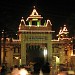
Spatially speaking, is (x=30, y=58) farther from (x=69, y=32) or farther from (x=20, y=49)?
(x=69, y=32)

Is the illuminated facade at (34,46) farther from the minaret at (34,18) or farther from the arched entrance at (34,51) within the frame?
the minaret at (34,18)

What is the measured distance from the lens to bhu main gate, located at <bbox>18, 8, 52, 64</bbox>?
58656mm

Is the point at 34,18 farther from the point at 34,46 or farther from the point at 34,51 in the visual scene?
the point at 34,51

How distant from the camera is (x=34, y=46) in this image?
6006 cm

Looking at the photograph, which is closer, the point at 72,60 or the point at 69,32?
the point at 72,60

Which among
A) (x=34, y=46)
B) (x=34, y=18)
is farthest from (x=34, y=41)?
(x=34, y=18)

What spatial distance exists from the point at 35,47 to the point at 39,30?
10.5ft

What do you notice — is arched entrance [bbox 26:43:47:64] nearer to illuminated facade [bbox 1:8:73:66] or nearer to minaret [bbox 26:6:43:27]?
illuminated facade [bbox 1:8:73:66]

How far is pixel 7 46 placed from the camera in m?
58.3

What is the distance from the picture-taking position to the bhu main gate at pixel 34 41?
58.7 meters

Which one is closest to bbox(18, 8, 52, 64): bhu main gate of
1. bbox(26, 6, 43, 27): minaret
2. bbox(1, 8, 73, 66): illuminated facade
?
bbox(1, 8, 73, 66): illuminated facade

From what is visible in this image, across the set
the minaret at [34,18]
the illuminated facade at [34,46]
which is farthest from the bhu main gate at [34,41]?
the minaret at [34,18]

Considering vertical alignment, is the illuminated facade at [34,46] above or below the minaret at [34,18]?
below

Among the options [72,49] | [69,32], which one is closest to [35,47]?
[72,49]
